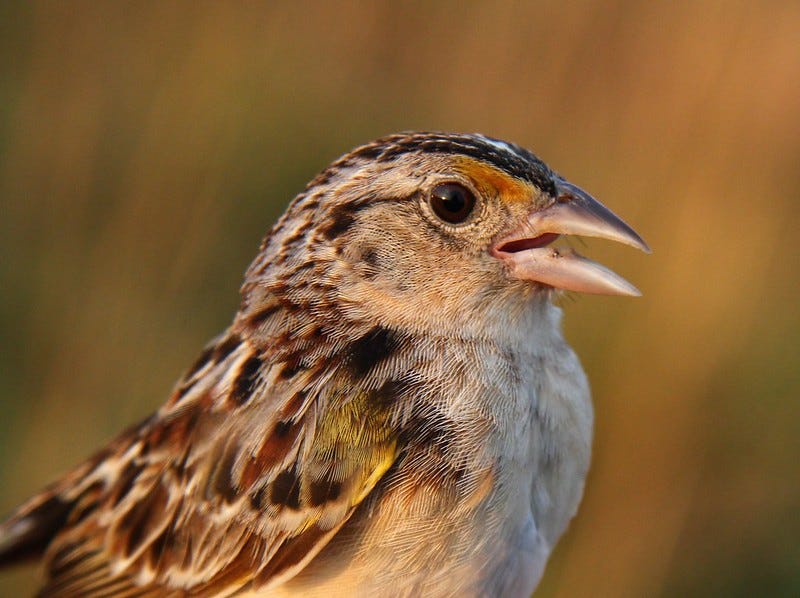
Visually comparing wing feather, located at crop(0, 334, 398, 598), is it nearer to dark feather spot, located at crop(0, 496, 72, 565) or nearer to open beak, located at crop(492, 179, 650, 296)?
dark feather spot, located at crop(0, 496, 72, 565)

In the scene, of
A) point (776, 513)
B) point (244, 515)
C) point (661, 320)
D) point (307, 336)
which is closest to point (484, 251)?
point (307, 336)

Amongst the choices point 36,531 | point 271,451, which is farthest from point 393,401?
point 36,531

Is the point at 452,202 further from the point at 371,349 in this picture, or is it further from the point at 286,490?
the point at 286,490

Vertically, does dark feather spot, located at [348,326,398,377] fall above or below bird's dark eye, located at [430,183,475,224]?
below

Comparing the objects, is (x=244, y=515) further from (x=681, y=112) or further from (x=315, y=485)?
(x=681, y=112)

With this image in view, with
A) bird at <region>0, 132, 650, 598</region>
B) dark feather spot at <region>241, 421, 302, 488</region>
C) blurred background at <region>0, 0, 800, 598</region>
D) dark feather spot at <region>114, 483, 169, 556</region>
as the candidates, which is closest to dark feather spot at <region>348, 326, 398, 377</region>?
bird at <region>0, 132, 650, 598</region>

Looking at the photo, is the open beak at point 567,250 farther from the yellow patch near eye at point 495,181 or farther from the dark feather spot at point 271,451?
the dark feather spot at point 271,451
